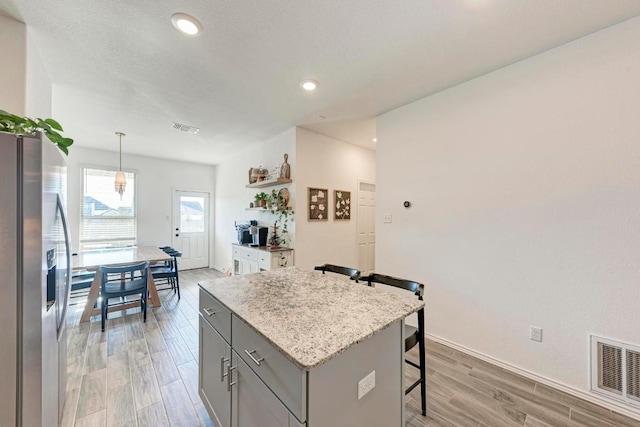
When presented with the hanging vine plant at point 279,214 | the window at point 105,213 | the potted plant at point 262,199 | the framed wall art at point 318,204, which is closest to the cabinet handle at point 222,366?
the hanging vine plant at point 279,214

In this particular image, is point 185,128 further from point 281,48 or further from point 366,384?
point 366,384

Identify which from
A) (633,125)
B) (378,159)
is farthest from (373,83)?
(633,125)

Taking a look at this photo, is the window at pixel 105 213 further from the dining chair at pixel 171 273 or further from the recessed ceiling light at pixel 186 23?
the recessed ceiling light at pixel 186 23

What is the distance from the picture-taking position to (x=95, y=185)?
4.99 m

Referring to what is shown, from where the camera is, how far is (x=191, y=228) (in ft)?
20.5

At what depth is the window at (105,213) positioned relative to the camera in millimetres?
4898

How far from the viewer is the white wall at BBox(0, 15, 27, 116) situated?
167 cm

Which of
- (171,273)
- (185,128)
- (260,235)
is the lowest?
(171,273)

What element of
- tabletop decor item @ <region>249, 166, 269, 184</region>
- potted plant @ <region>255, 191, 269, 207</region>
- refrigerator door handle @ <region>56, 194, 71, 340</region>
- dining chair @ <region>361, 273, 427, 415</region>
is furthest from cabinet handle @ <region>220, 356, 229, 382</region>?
tabletop decor item @ <region>249, 166, 269, 184</region>

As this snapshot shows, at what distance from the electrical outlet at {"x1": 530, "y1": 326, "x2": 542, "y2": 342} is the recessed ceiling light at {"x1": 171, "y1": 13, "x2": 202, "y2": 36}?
11.6 ft

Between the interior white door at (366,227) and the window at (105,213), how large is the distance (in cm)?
492

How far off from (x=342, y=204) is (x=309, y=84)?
7.47 ft

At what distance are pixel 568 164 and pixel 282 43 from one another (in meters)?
2.45

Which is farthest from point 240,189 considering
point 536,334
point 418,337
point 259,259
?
point 536,334
